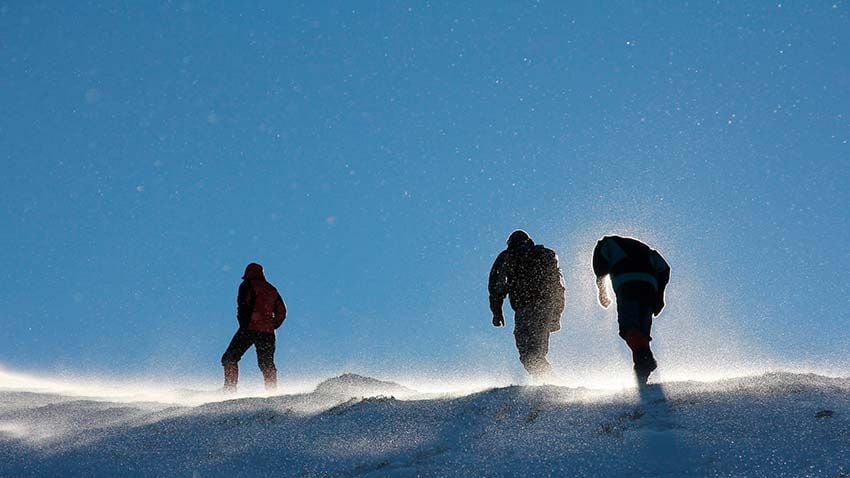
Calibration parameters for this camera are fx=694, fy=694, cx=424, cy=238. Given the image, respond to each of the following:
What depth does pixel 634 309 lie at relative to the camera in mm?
6680

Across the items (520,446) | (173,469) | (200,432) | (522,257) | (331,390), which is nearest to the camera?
(520,446)

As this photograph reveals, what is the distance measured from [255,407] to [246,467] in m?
1.66

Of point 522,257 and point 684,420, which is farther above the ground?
point 522,257

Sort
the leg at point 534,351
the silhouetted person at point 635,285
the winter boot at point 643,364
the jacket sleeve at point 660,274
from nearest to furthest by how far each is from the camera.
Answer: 1. the winter boot at point 643,364
2. the silhouetted person at point 635,285
3. the jacket sleeve at point 660,274
4. the leg at point 534,351

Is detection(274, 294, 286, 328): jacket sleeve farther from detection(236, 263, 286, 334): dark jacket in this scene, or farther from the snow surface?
the snow surface

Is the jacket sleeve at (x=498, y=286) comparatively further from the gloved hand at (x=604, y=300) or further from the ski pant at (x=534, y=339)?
the gloved hand at (x=604, y=300)

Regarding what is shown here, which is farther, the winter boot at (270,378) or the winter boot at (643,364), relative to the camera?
the winter boot at (270,378)

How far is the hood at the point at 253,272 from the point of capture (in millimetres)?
10805

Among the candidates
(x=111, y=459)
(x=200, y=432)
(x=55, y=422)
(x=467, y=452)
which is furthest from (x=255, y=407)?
(x=467, y=452)

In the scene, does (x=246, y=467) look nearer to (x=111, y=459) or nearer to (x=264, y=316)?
(x=111, y=459)

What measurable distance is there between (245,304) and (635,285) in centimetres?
608

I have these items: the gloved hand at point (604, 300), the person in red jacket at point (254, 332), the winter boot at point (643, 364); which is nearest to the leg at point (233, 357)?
the person in red jacket at point (254, 332)

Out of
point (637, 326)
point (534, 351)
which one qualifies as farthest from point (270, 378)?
point (637, 326)

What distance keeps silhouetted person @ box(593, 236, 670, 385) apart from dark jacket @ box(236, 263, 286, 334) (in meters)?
5.41
